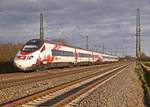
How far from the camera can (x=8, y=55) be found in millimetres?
55375

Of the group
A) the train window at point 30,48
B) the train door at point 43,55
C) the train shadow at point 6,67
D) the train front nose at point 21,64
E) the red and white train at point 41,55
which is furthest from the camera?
the train shadow at point 6,67

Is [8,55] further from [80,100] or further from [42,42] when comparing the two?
[80,100]

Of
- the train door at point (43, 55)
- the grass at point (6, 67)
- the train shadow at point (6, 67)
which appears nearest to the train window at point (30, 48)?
the train door at point (43, 55)

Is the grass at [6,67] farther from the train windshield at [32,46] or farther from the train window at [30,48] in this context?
the train window at [30,48]

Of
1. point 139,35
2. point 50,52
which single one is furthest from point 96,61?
point 50,52

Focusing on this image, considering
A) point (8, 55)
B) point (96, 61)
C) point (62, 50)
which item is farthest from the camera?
point (96, 61)

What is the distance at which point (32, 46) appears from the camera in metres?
33.6

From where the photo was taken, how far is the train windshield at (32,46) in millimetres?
33241

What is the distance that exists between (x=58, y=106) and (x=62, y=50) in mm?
32732

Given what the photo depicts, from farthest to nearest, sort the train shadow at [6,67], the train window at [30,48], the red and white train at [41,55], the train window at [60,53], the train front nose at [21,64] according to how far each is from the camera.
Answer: the train window at [60,53] → the train shadow at [6,67] → the train window at [30,48] → the red and white train at [41,55] → the train front nose at [21,64]

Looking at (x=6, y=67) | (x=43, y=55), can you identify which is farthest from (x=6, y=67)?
(x=43, y=55)

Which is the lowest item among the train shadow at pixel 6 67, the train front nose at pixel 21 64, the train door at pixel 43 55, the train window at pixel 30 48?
the train shadow at pixel 6 67

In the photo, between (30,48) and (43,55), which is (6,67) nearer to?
(43,55)

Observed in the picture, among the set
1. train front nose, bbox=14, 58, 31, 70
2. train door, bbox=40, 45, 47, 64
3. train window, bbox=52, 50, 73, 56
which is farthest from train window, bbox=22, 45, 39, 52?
train window, bbox=52, 50, 73, 56
